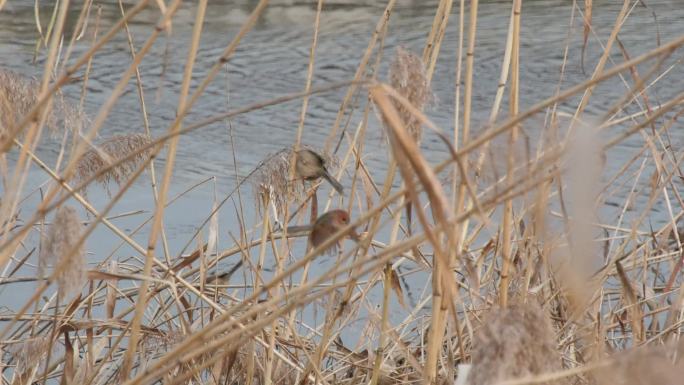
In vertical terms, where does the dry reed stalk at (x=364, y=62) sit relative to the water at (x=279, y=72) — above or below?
below

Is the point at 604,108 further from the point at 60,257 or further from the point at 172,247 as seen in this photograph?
the point at 60,257

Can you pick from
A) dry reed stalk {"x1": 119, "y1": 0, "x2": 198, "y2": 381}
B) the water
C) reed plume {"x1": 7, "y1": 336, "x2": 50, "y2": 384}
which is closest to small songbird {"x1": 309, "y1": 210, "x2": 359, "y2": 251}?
dry reed stalk {"x1": 119, "y1": 0, "x2": 198, "y2": 381}

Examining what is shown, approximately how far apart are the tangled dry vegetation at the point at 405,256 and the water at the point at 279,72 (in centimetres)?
40

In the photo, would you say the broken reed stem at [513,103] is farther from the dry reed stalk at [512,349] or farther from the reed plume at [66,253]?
the reed plume at [66,253]

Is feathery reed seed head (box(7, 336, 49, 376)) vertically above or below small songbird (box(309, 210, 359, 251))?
below

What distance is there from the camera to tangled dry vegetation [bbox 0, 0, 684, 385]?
2.60ft

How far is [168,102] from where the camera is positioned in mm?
3779

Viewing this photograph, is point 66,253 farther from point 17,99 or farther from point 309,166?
point 309,166

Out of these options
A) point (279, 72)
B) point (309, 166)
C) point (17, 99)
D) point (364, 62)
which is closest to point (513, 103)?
point (364, 62)

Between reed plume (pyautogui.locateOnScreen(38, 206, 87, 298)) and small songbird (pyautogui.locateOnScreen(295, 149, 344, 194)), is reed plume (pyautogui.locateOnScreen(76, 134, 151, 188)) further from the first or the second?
reed plume (pyautogui.locateOnScreen(38, 206, 87, 298))

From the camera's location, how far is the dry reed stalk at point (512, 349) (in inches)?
31.4

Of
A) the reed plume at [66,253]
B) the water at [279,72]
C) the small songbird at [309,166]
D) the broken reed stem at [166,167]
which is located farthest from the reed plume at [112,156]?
the water at [279,72]

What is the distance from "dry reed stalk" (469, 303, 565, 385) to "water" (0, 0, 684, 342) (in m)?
1.47

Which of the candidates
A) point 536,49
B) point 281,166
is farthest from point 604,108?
point 281,166
